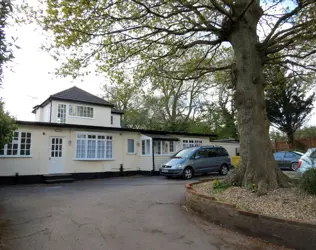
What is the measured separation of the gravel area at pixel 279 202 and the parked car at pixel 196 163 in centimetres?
681

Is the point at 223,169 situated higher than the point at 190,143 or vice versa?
the point at 190,143

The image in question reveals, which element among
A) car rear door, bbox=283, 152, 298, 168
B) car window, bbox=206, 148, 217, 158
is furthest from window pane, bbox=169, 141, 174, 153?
car rear door, bbox=283, 152, 298, 168

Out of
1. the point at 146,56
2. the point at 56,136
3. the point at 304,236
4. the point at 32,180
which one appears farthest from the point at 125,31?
the point at 32,180

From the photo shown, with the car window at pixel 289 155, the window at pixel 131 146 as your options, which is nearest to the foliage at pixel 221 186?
the window at pixel 131 146

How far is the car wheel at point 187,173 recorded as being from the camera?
13.0m

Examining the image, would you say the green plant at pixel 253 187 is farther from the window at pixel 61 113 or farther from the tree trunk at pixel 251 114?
the window at pixel 61 113

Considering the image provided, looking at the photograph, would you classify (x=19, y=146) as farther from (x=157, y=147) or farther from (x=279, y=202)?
(x=279, y=202)

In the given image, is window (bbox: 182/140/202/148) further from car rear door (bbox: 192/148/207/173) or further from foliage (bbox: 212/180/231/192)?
foliage (bbox: 212/180/231/192)

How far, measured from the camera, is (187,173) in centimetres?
1308

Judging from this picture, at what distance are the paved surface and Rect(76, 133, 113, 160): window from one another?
675cm

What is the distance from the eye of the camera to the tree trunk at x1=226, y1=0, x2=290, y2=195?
6152mm

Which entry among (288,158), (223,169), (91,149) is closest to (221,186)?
(223,169)

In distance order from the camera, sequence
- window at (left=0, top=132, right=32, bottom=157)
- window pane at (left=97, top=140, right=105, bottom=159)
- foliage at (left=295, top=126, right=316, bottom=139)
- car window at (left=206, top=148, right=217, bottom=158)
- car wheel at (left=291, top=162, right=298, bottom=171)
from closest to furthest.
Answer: window at (left=0, top=132, right=32, bottom=157) → car window at (left=206, top=148, right=217, bottom=158) → window pane at (left=97, top=140, right=105, bottom=159) → car wheel at (left=291, top=162, right=298, bottom=171) → foliage at (left=295, top=126, right=316, bottom=139)

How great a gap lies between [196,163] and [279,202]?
28.1 feet
